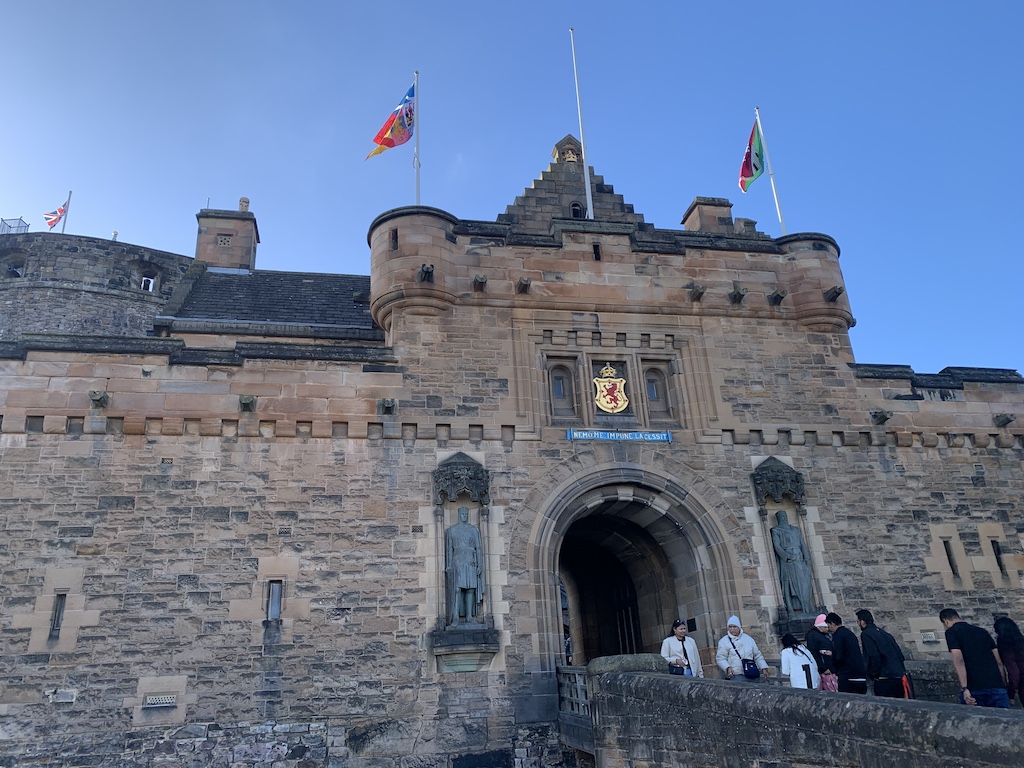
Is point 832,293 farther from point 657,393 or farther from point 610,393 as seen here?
point 610,393

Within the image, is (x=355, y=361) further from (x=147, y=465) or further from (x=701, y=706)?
(x=701, y=706)

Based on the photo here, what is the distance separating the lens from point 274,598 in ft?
37.1

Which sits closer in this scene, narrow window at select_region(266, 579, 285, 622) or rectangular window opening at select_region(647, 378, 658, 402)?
narrow window at select_region(266, 579, 285, 622)

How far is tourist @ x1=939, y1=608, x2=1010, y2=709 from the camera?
256 inches

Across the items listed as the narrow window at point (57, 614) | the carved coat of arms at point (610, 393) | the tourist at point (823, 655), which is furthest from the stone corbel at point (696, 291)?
the narrow window at point (57, 614)

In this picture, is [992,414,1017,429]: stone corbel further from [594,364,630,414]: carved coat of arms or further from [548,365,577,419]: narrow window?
[548,365,577,419]: narrow window

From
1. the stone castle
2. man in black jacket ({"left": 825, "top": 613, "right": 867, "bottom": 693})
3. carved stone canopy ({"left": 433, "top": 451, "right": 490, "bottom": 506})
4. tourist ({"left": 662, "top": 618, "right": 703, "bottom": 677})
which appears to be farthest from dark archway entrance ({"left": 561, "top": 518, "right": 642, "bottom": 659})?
man in black jacket ({"left": 825, "top": 613, "right": 867, "bottom": 693})

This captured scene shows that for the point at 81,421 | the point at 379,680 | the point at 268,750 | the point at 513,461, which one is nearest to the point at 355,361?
the point at 513,461

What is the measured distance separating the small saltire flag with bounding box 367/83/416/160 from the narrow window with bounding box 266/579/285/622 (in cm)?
848

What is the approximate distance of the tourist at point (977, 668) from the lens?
650 cm

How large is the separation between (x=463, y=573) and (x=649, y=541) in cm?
424

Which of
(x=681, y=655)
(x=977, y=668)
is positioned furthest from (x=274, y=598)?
(x=977, y=668)

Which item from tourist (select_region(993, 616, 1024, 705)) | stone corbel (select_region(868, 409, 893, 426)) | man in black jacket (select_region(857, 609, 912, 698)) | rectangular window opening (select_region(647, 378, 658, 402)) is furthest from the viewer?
rectangular window opening (select_region(647, 378, 658, 402))

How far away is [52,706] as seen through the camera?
1023 centimetres
